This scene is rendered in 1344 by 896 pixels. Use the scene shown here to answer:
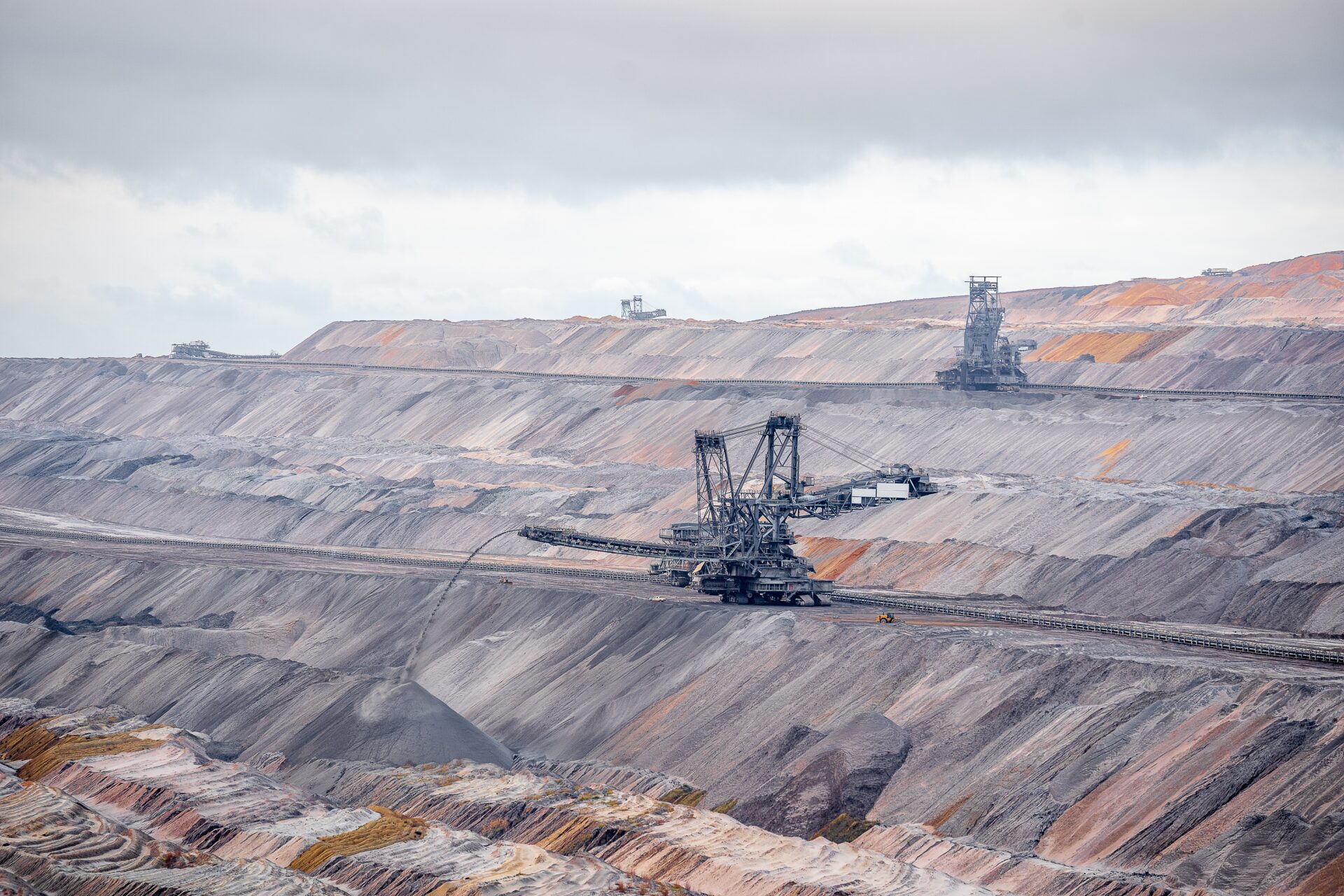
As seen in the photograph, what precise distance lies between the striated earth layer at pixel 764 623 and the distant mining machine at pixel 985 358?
3857 mm

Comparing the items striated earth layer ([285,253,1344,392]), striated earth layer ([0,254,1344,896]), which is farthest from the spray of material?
striated earth layer ([285,253,1344,392])

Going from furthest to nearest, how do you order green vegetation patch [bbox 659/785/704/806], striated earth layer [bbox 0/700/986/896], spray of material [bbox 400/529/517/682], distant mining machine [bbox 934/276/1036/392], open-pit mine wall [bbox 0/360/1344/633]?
distant mining machine [bbox 934/276/1036/392], open-pit mine wall [bbox 0/360/1344/633], spray of material [bbox 400/529/517/682], green vegetation patch [bbox 659/785/704/806], striated earth layer [bbox 0/700/986/896]

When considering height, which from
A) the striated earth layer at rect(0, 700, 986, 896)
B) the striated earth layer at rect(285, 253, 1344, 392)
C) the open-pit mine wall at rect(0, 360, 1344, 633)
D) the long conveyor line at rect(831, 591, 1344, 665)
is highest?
the striated earth layer at rect(285, 253, 1344, 392)

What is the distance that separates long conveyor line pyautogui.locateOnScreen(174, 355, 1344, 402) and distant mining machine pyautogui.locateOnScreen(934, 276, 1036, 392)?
6.69 feet

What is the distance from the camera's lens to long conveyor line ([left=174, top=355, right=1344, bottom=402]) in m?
113

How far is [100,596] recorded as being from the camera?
9469 centimetres

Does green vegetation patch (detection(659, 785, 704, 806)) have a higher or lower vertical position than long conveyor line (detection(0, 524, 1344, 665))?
lower

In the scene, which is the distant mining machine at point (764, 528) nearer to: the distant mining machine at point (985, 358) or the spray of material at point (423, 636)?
the spray of material at point (423, 636)

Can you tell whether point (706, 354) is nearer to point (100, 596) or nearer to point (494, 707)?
point (100, 596)

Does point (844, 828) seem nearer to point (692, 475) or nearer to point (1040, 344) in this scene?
point (692, 475)

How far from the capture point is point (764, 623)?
70625mm

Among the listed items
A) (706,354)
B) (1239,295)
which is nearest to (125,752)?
(706,354)

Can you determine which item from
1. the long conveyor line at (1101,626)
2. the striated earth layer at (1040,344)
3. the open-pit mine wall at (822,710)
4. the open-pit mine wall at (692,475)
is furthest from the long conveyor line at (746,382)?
the open-pit mine wall at (822,710)

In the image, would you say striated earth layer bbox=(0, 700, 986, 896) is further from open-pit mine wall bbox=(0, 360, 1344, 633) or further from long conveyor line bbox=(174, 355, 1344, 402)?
long conveyor line bbox=(174, 355, 1344, 402)
